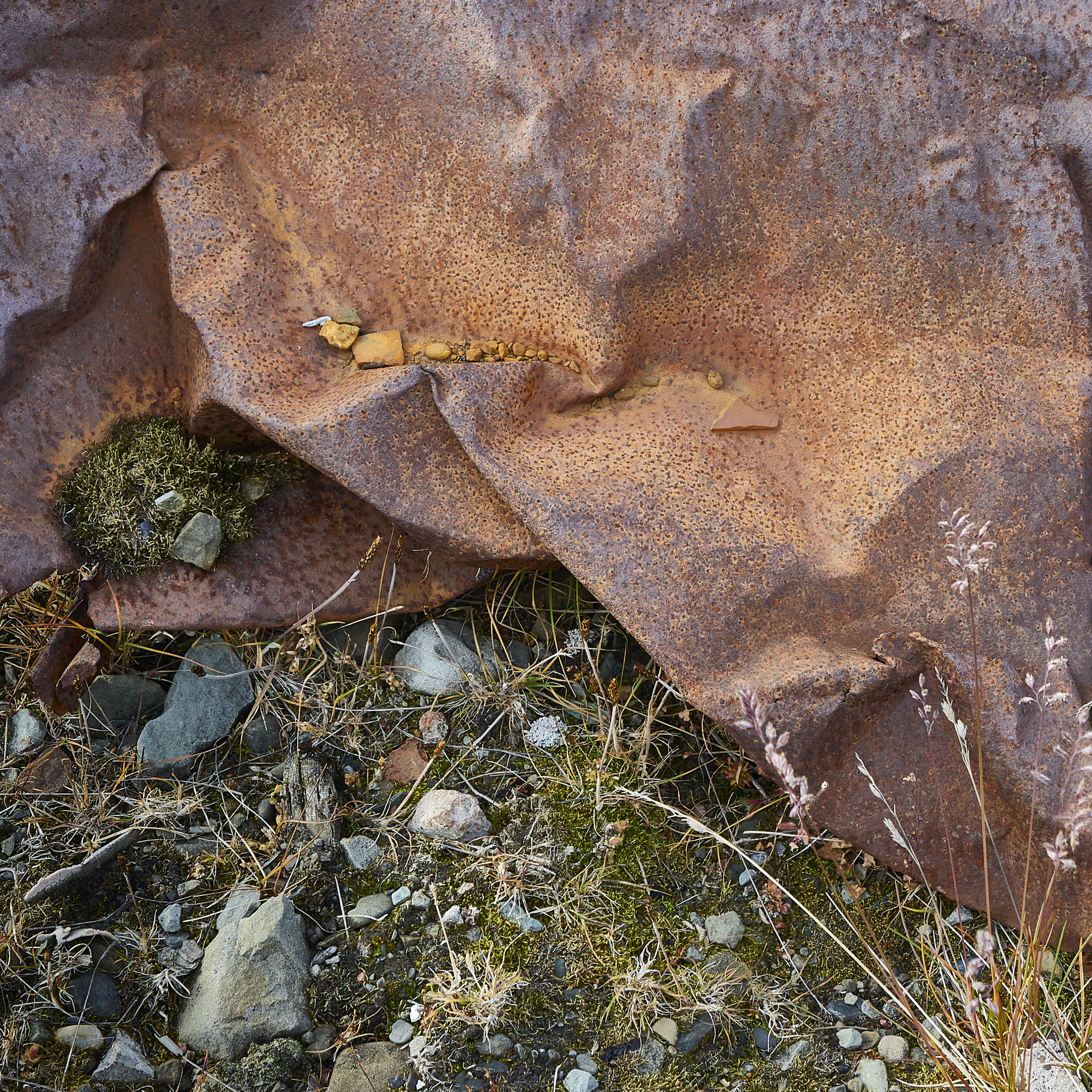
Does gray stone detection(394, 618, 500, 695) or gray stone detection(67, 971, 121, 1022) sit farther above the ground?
gray stone detection(394, 618, 500, 695)

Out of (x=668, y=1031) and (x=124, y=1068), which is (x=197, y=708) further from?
(x=668, y=1031)

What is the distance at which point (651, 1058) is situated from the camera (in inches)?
77.7

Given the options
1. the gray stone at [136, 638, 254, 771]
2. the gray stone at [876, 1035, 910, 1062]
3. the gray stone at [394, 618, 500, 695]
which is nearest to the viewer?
the gray stone at [876, 1035, 910, 1062]

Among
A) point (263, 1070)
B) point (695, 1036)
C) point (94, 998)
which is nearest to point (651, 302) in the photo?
point (695, 1036)

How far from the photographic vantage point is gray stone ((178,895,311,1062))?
1.96 meters

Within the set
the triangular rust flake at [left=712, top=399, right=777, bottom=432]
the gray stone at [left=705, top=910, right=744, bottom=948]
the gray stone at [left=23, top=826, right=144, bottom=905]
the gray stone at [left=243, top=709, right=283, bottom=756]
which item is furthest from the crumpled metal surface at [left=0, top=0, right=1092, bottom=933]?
the gray stone at [left=23, top=826, right=144, bottom=905]

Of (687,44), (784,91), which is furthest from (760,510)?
(687,44)

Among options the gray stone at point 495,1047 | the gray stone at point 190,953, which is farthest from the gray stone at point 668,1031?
the gray stone at point 190,953

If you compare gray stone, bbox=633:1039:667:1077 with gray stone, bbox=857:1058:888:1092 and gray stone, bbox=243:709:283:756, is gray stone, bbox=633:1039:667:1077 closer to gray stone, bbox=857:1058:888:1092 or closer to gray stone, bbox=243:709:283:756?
gray stone, bbox=857:1058:888:1092

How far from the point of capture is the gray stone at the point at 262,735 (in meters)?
2.27

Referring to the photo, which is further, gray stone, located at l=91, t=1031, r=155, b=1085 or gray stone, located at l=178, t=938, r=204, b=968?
gray stone, located at l=178, t=938, r=204, b=968

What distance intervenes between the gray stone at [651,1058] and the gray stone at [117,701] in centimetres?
143

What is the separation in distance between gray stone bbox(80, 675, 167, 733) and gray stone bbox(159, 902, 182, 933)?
18.1 inches

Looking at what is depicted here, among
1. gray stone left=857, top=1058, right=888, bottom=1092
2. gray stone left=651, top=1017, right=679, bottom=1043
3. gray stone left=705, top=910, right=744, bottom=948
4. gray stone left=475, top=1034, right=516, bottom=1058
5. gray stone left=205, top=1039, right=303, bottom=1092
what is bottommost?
gray stone left=857, top=1058, right=888, bottom=1092
